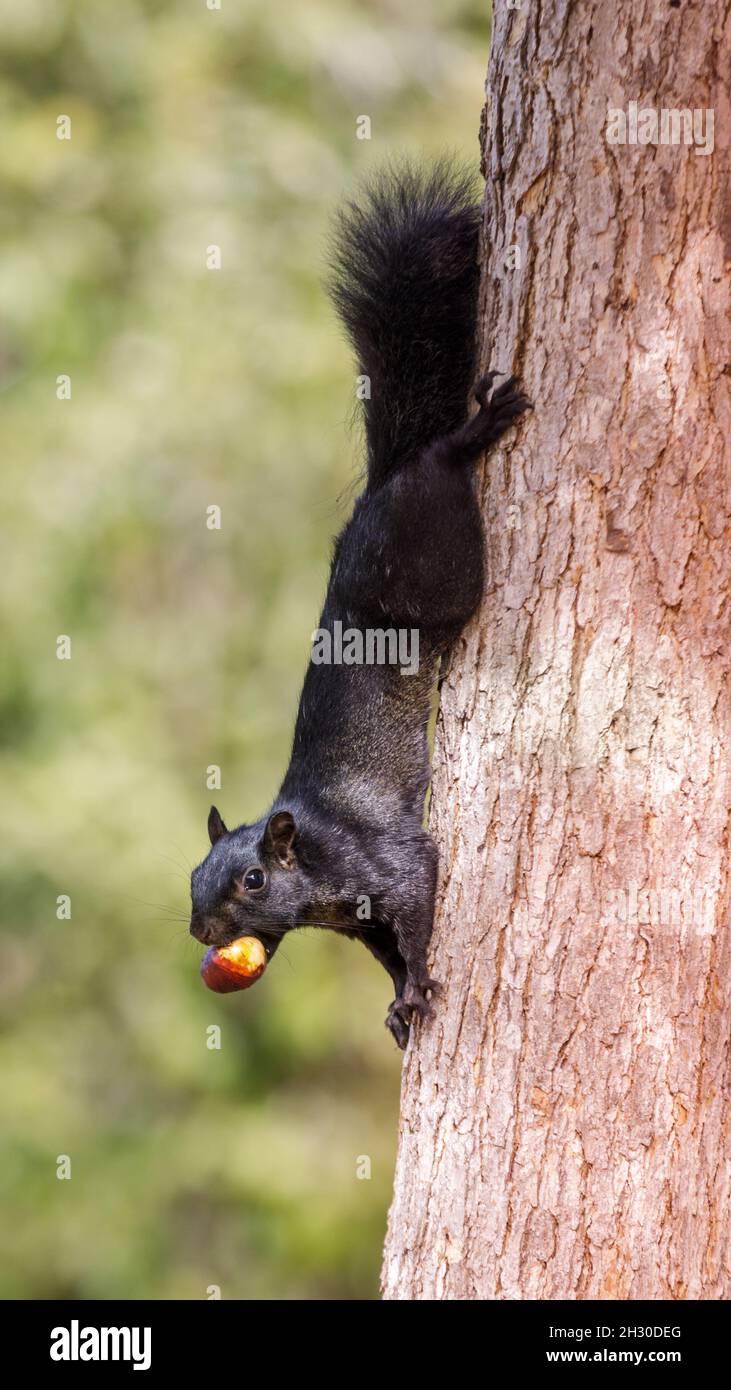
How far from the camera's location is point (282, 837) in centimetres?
265

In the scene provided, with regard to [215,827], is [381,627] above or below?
above

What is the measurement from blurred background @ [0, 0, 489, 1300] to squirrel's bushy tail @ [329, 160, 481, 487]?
336 centimetres

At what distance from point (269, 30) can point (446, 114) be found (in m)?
0.98

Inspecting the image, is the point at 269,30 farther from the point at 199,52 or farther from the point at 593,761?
the point at 593,761

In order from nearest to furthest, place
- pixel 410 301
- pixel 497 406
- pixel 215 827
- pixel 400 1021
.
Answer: pixel 497 406
pixel 400 1021
pixel 410 301
pixel 215 827

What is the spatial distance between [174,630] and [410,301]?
14.1ft

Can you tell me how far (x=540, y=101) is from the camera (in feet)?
7.02

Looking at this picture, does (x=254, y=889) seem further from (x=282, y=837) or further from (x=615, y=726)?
(x=615, y=726)

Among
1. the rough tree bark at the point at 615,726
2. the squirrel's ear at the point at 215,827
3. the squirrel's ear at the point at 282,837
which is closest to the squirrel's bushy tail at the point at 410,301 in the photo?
the rough tree bark at the point at 615,726

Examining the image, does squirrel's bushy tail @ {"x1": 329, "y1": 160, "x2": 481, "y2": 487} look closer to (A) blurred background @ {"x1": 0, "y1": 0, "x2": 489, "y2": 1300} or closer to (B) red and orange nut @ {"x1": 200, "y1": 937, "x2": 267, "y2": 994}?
(B) red and orange nut @ {"x1": 200, "y1": 937, "x2": 267, "y2": 994}

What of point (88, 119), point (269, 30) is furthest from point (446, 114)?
point (88, 119)

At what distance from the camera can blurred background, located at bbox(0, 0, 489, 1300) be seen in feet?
20.0

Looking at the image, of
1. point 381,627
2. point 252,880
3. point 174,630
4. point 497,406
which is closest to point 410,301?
point 497,406

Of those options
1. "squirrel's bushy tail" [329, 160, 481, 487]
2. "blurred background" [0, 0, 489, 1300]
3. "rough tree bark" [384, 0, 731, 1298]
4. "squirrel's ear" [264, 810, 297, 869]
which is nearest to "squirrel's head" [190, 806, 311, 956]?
"squirrel's ear" [264, 810, 297, 869]
